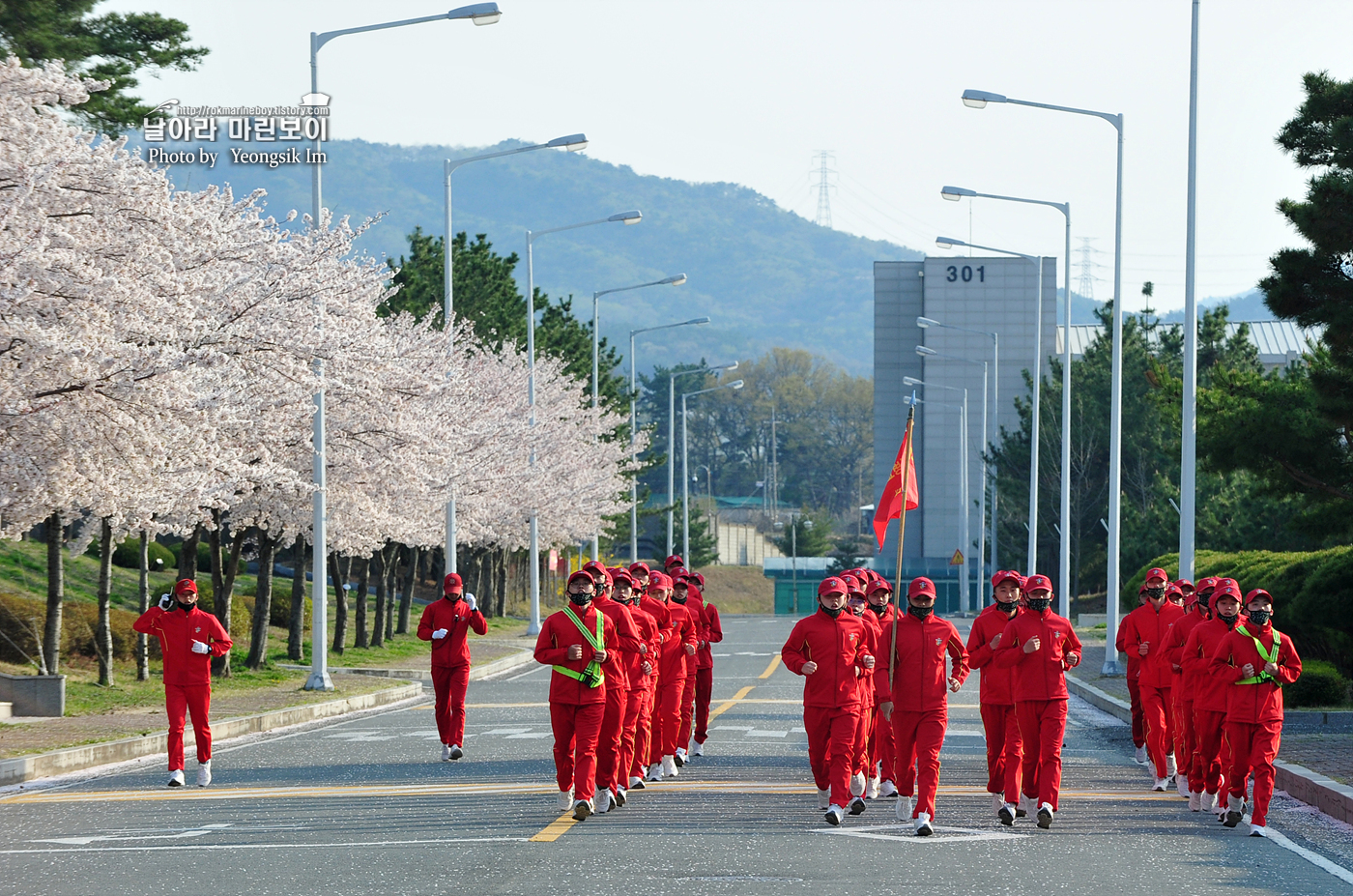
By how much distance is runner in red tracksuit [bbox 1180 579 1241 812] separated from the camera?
1316 cm

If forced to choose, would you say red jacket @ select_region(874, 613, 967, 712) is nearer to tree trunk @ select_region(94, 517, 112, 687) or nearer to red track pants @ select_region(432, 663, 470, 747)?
red track pants @ select_region(432, 663, 470, 747)

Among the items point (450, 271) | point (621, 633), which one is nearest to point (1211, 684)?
point (621, 633)

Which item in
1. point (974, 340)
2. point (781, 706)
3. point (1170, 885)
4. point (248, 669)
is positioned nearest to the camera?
point (1170, 885)

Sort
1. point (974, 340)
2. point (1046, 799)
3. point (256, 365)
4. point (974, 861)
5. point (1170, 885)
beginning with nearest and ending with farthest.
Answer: point (1170, 885)
point (974, 861)
point (1046, 799)
point (256, 365)
point (974, 340)

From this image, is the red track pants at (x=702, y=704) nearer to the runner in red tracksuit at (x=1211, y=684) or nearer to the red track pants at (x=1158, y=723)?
the red track pants at (x=1158, y=723)

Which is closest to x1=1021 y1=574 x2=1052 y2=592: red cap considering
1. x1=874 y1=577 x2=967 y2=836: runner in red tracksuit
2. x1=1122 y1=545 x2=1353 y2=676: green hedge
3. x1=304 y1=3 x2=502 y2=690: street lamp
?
x1=874 y1=577 x2=967 y2=836: runner in red tracksuit

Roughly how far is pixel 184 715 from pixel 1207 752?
27.7ft

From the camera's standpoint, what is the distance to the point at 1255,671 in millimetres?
12820

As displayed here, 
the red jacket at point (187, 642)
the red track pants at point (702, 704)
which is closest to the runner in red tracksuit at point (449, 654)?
the red track pants at point (702, 704)

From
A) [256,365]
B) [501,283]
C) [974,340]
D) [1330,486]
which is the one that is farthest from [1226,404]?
[974,340]

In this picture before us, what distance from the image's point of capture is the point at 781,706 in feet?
80.6

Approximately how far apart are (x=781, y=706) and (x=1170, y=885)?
14.6 meters

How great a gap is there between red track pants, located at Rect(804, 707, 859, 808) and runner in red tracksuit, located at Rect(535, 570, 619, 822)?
5.14ft

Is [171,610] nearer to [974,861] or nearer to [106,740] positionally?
[106,740]
